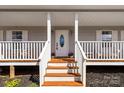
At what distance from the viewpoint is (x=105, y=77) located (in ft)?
42.7

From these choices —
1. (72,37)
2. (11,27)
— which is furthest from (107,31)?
(11,27)

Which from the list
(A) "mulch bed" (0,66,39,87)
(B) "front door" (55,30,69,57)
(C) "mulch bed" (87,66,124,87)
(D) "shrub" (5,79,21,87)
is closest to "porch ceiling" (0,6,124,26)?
(B) "front door" (55,30,69,57)

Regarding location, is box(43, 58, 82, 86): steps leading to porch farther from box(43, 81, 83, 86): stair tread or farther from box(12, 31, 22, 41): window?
box(12, 31, 22, 41): window

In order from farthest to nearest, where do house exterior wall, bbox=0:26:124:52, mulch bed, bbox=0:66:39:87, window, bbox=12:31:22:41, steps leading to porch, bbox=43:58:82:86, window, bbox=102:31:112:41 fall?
1. window, bbox=102:31:112:41
2. window, bbox=12:31:22:41
3. house exterior wall, bbox=0:26:124:52
4. mulch bed, bbox=0:66:39:87
5. steps leading to porch, bbox=43:58:82:86

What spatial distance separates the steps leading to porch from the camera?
11.2 metres

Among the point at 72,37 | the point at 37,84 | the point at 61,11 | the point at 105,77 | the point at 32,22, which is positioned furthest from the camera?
the point at 72,37

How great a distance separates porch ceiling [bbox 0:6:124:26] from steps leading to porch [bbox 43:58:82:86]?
9.28 feet

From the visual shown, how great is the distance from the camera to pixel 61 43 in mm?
17578

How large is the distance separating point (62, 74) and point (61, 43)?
569 centimetres

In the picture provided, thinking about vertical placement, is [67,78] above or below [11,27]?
below

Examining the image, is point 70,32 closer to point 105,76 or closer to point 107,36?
point 107,36

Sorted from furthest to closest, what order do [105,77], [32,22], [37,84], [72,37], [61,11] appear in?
[72,37] → [32,22] → [61,11] → [105,77] → [37,84]

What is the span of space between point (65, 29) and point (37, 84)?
671 centimetres
